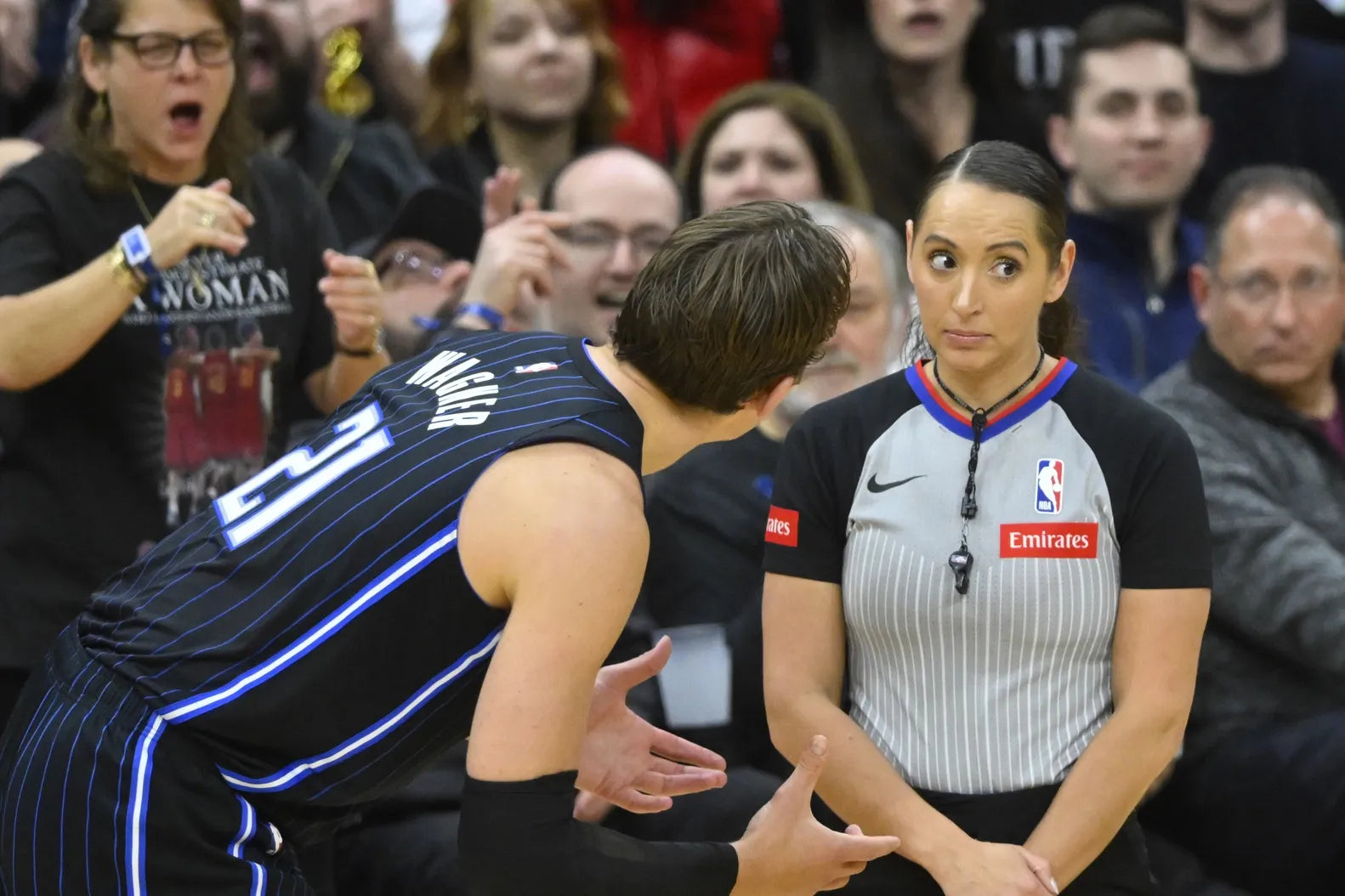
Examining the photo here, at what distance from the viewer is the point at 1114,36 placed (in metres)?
4.81

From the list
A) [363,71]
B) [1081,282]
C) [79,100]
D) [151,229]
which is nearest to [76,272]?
[151,229]

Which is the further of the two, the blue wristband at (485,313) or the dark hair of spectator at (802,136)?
the dark hair of spectator at (802,136)

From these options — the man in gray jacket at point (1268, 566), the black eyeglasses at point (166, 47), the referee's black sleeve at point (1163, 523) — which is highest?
the black eyeglasses at point (166, 47)

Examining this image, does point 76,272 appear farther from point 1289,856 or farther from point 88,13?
point 1289,856

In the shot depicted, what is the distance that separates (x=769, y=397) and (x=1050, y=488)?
502 millimetres

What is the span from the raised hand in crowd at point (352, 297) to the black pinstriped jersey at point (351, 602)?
3.45 feet

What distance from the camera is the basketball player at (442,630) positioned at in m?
2.06

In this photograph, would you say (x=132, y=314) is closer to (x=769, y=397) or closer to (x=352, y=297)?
(x=352, y=297)

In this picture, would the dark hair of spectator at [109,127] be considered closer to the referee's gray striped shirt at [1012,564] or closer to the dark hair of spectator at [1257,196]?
the referee's gray striped shirt at [1012,564]

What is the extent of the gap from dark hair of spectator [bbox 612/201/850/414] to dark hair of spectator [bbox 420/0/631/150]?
2.68 metres

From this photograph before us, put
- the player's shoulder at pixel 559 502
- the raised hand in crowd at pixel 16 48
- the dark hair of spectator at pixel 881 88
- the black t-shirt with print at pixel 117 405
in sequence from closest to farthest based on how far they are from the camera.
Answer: the player's shoulder at pixel 559 502 → the black t-shirt with print at pixel 117 405 → the raised hand in crowd at pixel 16 48 → the dark hair of spectator at pixel 881 88

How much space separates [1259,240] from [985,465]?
1877 mm

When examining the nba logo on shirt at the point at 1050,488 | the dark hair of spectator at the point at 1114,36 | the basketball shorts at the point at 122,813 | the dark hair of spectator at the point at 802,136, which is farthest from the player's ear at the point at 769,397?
the dark hair of spectator at the point at 1114,36

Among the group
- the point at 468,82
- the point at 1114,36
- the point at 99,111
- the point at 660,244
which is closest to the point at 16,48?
the point at 468,82
